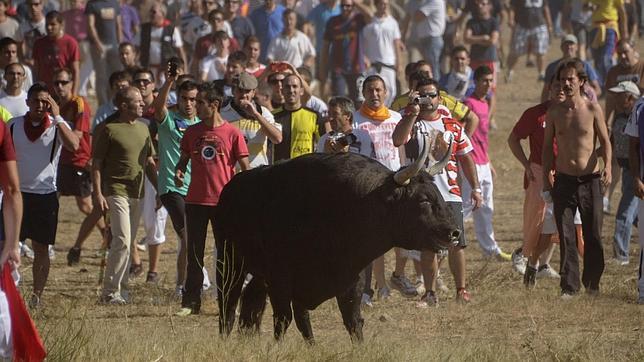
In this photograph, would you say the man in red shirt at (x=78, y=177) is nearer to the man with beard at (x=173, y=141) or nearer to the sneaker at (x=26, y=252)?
the sneaker at (x=26, y=252)

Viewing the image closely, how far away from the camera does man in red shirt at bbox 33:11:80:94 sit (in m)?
19.5

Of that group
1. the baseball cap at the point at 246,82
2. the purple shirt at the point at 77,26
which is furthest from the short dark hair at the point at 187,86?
the purple shirt at the point at 77,26

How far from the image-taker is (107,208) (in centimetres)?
1366

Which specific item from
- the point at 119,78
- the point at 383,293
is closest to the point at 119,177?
the point at 119,78

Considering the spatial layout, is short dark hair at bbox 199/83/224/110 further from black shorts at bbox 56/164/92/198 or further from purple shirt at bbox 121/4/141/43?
purple shirt at bbox 121/4/141/43

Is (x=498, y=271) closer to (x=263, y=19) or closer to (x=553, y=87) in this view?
(x=553, y=87)

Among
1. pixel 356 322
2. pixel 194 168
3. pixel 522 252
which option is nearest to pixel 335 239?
pixel 356 322

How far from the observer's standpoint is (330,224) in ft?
34.9

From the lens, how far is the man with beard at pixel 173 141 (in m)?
13.6

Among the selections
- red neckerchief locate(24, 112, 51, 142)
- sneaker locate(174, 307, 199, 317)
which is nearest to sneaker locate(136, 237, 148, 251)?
red neckerchief locate(24, 112, 51, 142)

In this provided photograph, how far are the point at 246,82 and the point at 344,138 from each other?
1.27 metres

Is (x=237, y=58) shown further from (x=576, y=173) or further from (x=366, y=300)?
(x=576, y=173)

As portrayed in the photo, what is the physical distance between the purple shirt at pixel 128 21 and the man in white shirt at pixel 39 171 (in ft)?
36.1

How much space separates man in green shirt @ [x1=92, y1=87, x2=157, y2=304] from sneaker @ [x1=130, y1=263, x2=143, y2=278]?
1.55 metres
